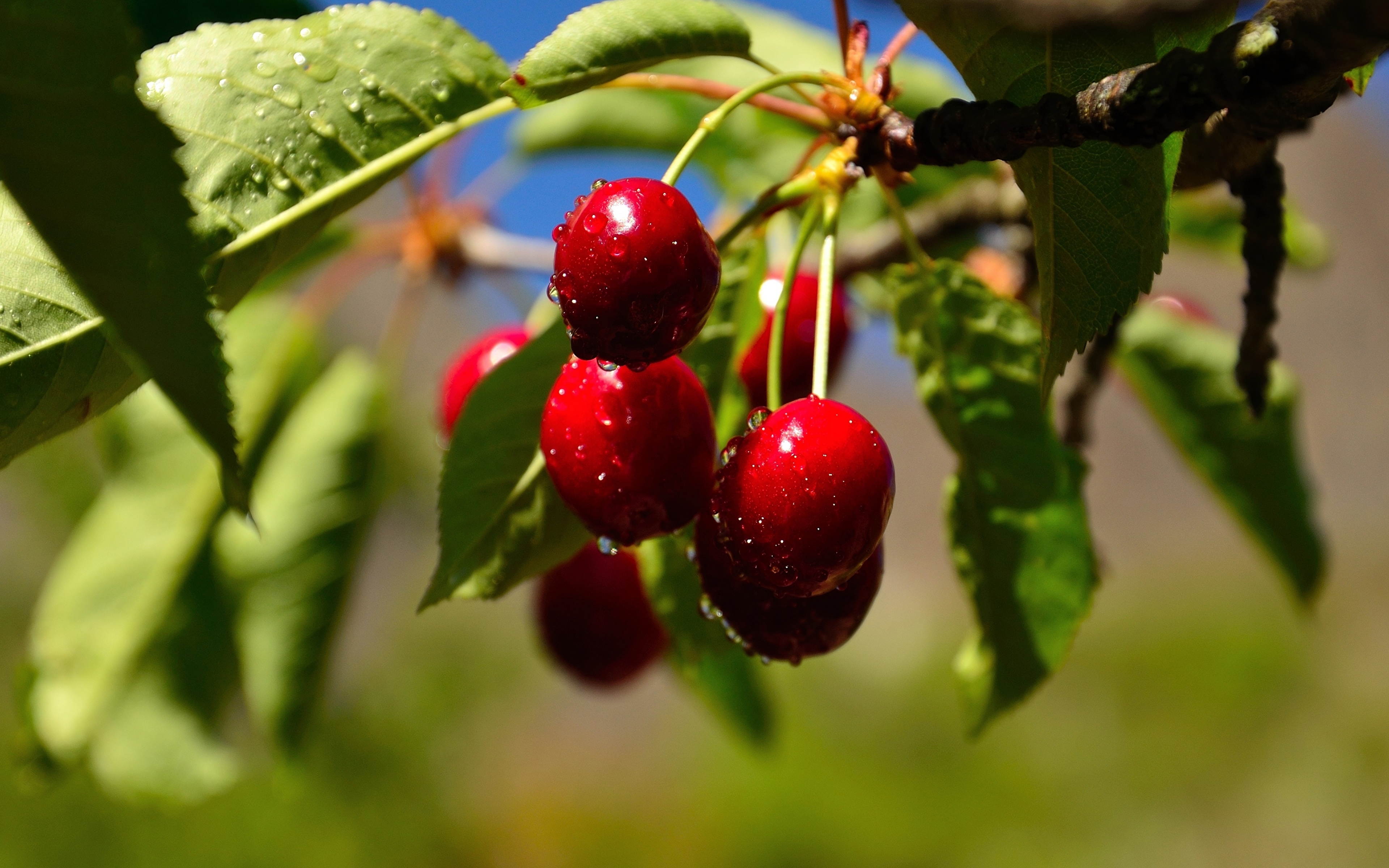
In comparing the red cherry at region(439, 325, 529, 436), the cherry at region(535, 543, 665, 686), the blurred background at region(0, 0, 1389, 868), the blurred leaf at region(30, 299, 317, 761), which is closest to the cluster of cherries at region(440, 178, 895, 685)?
the red cherry at region(439, 325, 529, 436)

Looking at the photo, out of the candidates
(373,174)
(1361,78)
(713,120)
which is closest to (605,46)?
(713,120)

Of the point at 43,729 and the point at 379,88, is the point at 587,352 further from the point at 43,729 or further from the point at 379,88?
the point at 43,729

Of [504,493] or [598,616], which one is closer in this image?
[504,493]

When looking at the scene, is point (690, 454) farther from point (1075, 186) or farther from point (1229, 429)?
point (1229, 429)

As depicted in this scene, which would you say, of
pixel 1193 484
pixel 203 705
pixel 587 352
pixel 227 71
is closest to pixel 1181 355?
pixel 587 352

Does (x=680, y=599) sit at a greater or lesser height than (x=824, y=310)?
lesser

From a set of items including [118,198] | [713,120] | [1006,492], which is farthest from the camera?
[1006,492]

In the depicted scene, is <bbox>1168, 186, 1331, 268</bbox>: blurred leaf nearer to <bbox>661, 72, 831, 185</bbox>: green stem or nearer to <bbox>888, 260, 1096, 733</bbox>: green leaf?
<bbox>888, 260, 1096, 733</bbox>: green leaf
